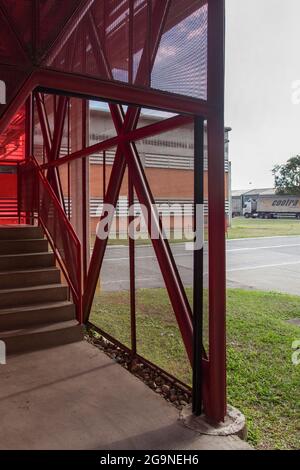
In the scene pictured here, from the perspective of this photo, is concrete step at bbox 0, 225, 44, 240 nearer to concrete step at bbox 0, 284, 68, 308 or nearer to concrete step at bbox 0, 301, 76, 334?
concrete step at bbox 0, 284, 68, 308

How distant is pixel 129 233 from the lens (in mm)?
4648

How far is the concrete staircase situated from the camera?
194 inches

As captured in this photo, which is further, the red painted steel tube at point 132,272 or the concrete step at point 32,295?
the concrete step at point 32,295

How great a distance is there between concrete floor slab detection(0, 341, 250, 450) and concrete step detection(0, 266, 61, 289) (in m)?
1.25

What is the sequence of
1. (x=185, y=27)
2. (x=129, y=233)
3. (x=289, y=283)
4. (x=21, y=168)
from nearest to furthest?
1. (x=185, y=27)
2. (x=129, y=233)
3. (x=21, y=168)
4. (x=289, y=283)

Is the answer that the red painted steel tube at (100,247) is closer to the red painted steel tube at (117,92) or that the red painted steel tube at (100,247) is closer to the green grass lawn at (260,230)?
the red painted steel tube at (117,92)

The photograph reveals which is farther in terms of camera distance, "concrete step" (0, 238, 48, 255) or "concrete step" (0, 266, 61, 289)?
"concrete step" (0, 238, 48, 255)

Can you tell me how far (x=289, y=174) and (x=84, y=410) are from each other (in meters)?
24.2

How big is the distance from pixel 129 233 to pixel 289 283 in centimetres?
767

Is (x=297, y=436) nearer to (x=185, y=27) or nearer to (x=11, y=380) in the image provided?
(x=11, y=380)

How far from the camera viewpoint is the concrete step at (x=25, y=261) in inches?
230

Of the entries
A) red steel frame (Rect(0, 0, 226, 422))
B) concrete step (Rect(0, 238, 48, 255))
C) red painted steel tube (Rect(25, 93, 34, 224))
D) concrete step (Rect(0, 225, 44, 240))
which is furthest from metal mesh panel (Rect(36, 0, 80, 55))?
red painted steel tube (Rect(25, 93, 34, 224))

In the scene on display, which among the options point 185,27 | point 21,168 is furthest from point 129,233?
point 21,168
